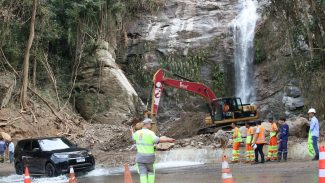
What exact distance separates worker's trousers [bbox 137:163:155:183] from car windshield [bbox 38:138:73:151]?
30.8 feet

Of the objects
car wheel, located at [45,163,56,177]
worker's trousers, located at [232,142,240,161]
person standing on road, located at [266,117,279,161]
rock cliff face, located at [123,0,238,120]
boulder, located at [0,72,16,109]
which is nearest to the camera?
car wheel, located at [45,163,56,177]

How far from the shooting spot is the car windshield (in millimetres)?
19078

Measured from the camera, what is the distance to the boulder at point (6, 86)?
3162 centimetres

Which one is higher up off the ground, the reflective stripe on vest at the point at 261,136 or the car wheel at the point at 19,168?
the reflective stripe on vest at the point at 261,136

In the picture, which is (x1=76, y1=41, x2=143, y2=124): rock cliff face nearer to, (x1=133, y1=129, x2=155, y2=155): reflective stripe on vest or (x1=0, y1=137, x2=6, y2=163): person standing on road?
(x1=0, y1=137, x2=6, y2=163): person standing on road

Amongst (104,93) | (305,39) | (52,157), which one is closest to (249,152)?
(52,157)

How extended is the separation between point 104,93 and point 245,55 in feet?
38.8

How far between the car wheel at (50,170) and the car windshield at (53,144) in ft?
2.71

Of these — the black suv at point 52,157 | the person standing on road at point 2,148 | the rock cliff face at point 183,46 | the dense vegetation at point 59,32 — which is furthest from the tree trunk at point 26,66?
the black suv at point 52,157

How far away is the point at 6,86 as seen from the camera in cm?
3309

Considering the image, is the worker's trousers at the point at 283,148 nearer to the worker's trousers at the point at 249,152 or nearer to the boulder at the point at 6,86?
the worker's trousers at the point at 249,152

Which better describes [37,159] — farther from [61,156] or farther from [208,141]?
[208,141]

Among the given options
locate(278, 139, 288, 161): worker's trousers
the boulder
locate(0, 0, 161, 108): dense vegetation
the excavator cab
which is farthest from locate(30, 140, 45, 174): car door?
locate(0, 0, 161, 108): dense vegetation

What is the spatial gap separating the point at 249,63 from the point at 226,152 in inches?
770
